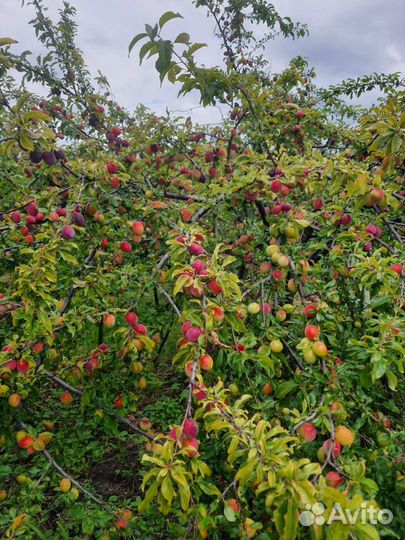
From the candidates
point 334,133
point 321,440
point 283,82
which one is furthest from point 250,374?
point 283,82

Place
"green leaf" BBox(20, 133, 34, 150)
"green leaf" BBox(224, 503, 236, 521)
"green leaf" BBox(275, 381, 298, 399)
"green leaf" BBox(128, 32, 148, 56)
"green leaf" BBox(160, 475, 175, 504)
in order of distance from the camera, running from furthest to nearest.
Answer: "green leaf" BBox(20, 133, 34, 150)
"green leaf" BBox(128, 32, 148, 56)
"green leaf" BBox(275, 381, 298, 399)
"green leaf" BBox(224, 503, 236, 521)
"green leaf" BBox(160, 475, 175, 504)

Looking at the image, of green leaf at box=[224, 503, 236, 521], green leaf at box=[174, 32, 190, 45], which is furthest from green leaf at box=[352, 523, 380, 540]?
green leaf at box=[174, 32, 190, 45]

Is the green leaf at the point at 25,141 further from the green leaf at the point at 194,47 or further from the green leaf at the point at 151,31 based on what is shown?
the green leaf at the point at 194,47

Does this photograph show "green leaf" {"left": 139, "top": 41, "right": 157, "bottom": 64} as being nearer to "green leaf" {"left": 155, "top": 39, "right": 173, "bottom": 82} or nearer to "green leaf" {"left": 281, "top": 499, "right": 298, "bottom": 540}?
"green leaf" {"left": 155, "top": 39, "right": 173, "bottom": 82}

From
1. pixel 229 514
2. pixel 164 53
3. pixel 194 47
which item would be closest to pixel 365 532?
pixel 229 514

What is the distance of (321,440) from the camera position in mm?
1391

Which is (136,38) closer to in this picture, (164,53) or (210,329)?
(164,53)

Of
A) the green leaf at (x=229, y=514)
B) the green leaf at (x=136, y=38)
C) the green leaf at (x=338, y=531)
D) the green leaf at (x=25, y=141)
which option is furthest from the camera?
the green leaf at (x=25, y=141)

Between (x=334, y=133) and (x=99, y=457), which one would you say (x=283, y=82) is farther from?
(x=99, y=457)

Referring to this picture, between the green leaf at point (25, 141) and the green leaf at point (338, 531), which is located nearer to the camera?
the green leaf at point (338, 531)

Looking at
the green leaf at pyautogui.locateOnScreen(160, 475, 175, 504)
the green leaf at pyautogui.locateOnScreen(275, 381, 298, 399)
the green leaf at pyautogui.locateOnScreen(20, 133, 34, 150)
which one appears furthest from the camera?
the green leaf at pyautogui.locateOnScreen(20, 133, 34, 150)

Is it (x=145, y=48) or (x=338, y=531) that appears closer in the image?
(x=338, y=531)

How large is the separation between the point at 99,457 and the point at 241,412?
1.90 meters

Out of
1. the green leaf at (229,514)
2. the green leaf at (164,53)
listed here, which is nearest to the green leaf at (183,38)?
the green leaf at (164,53)
